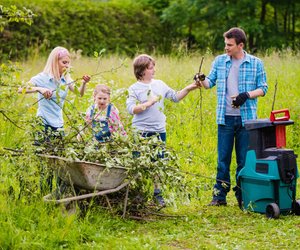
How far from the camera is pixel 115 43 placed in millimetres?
20734

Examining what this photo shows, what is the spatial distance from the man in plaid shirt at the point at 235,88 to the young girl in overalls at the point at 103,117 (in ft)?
3.05

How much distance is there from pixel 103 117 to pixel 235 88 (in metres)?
1.39

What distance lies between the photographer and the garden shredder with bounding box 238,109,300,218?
6.00m

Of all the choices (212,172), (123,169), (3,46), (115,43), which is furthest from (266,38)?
(123,169)

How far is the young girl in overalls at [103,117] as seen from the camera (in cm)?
603

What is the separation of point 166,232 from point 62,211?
0.89 m

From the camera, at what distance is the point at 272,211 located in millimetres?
6008

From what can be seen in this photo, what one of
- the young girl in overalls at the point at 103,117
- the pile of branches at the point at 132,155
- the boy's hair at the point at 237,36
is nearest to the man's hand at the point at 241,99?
the boy's hair at the point at 237,36

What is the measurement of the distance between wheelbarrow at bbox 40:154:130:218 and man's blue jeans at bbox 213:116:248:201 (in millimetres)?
1371

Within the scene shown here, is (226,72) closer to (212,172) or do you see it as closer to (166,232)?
(166,232)

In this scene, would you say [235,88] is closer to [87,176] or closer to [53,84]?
[53,84]

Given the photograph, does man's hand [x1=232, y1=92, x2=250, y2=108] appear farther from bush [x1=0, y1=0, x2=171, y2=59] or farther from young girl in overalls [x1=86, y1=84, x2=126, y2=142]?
bush [x1=0, y1=0, x2=171, y2=59]

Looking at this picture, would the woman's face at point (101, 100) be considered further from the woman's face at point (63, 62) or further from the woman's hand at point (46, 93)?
the woman's hand at point (46, 93)

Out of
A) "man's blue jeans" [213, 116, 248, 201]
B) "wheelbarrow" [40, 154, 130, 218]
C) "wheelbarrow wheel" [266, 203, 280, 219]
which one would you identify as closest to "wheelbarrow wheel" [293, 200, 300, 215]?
"wheelbarrow wheel" [266, 203, 280, 219]
